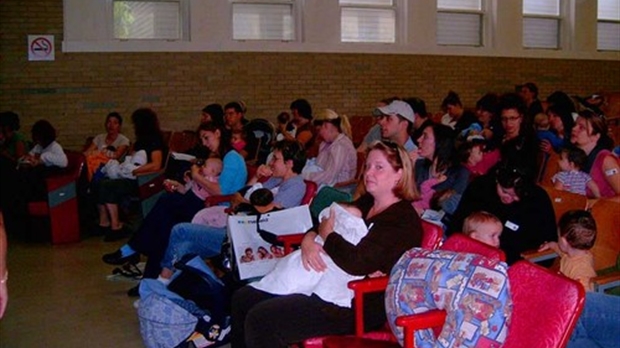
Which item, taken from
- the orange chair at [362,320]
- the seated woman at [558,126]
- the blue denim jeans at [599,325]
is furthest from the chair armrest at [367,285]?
the seated woman at [558,126]

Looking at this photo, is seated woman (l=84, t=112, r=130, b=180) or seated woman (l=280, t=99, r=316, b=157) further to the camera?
seated woman (l=84, t=112, r=130, b=180)

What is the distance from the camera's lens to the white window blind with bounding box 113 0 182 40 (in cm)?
954

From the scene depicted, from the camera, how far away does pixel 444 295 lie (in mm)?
2475

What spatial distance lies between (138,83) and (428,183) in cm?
580

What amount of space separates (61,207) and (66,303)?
2160mm

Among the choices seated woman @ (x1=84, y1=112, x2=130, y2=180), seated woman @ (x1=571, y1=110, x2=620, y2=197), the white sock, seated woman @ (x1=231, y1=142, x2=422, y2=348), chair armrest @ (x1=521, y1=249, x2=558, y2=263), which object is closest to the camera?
seated woman @ (x1=231, y1=142, x2=422, y2=348)

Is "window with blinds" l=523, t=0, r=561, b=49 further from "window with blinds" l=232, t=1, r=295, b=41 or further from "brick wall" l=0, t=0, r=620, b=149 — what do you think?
"window with blinds" l=232, t=1, r=295, b=41

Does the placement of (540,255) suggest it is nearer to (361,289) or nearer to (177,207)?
(361,289)

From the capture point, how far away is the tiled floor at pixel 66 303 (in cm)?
448

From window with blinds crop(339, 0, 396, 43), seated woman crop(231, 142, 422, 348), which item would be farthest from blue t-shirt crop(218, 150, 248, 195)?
window with blinds crop(339, 0, 396, 43)

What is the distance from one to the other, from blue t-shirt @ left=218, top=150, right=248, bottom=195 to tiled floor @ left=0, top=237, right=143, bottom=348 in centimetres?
104

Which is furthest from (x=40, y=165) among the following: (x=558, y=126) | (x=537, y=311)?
(x=537, y=311)

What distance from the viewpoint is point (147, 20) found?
382 inches

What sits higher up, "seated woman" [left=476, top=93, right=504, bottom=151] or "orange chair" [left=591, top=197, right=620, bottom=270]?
"seated woman" [left=476, top=93, right=504, bottom=151]
